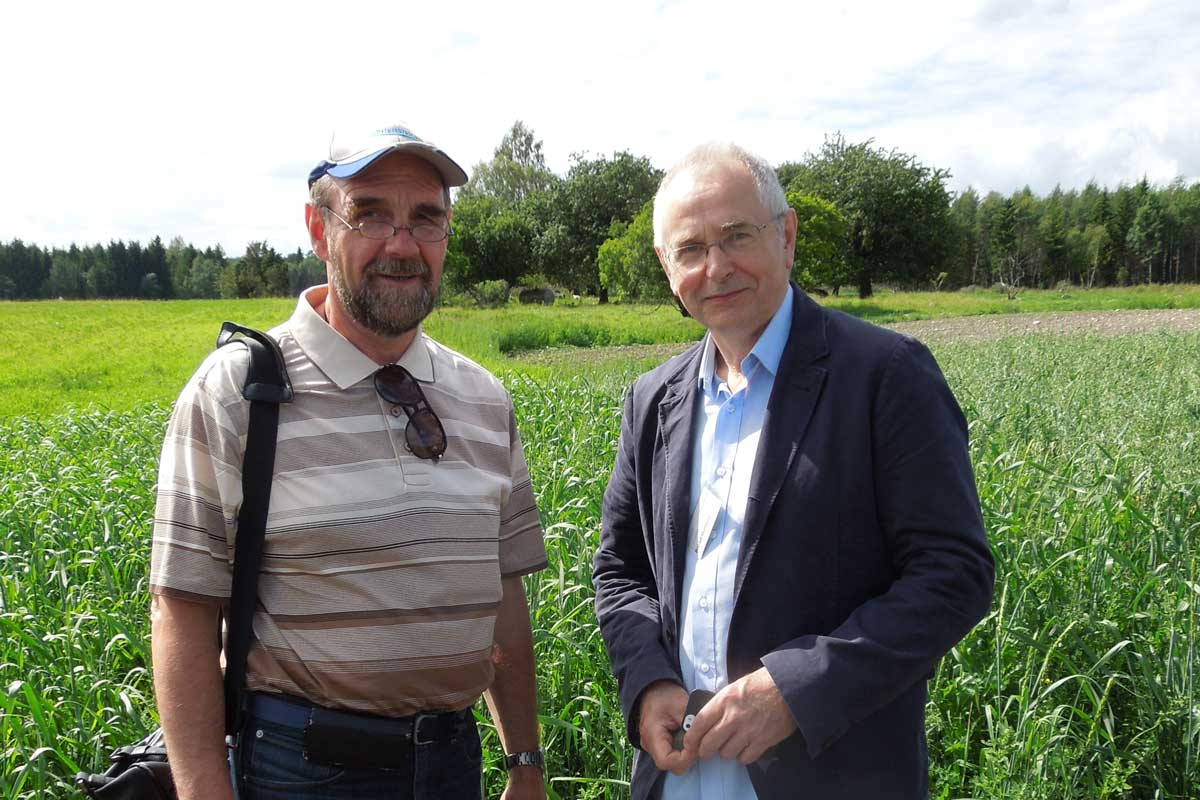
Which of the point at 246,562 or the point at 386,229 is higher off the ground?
the point at 386,229

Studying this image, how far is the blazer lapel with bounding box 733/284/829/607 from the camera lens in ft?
5.14

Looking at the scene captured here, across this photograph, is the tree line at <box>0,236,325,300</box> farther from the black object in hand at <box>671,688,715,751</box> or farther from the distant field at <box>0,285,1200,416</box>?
the black object in hand at <box>671,688,715,751</box>

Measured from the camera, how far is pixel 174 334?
30391 millimetres

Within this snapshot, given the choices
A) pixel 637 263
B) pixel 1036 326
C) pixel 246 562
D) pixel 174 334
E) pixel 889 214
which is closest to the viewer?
pixel 246 562

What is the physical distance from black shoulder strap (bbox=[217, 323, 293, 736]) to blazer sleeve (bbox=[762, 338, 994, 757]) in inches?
37.9

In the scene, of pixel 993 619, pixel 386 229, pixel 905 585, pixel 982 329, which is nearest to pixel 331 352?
pixel 386 229

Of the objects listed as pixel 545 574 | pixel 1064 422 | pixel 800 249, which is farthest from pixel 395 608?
pixel 800 249

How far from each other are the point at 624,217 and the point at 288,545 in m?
50.3

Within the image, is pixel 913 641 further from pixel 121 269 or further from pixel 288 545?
pixel 121 269

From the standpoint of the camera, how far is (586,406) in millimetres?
8062

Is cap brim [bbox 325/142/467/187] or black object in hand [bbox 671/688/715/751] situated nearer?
black object in hand [bbox 671/688/715/751]

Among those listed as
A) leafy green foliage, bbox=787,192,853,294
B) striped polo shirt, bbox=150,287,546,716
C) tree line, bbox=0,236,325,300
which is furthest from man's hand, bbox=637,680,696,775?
tree line, bbox=0,236,325,300

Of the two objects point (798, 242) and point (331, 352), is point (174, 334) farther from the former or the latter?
point (331, 352)

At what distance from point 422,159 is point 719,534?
1.04m
